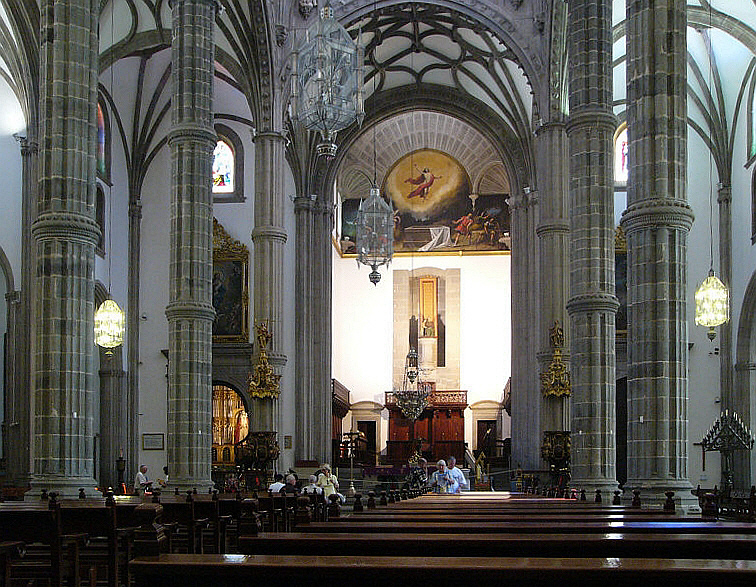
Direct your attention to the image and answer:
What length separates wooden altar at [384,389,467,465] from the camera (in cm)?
4406

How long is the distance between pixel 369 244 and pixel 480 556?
25.5 m

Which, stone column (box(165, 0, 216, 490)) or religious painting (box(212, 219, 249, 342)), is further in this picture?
religious painting (box(212, 219, 249, 342))

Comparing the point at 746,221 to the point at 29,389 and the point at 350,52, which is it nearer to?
the point at 350,52

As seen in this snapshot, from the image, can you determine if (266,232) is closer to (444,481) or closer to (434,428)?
(444,481)

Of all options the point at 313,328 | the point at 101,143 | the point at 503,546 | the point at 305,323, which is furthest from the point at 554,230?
the point at 503,546

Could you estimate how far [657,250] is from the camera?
45.7 feet

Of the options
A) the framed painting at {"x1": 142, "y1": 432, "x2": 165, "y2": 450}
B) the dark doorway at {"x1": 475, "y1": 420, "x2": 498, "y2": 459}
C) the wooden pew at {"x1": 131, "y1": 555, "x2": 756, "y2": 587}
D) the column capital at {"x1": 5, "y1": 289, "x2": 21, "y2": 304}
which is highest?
the column capital at {"x1": 5, "y1": 289, "x2": 21, "y2": 304}

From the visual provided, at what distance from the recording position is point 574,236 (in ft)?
62.4

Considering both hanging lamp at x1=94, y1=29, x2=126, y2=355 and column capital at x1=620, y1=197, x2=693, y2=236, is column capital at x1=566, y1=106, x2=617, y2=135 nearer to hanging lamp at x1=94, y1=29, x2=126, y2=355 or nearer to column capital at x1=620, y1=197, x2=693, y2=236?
column capital at x1=620, y1=197, x2=693, y2=236

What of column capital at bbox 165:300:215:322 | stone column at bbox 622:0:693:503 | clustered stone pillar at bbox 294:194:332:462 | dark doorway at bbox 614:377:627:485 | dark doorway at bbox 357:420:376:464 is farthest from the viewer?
dark doorway at bbox 357:420:376:464

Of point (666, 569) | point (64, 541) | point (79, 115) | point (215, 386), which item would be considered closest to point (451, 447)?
point (215, 386)

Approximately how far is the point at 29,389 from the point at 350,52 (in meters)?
12.3

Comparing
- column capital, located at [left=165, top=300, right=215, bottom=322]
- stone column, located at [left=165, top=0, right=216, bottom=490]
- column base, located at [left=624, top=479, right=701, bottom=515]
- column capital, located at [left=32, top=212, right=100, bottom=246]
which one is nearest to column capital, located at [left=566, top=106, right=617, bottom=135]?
stone column, located at [left=165, top=0, right=216, bottom=490]

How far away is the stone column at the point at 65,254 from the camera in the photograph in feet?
48.6
